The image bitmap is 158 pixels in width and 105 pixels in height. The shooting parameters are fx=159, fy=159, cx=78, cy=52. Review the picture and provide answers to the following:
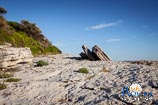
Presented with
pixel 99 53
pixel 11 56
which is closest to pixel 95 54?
pixel 99 53

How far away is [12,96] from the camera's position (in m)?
9.73

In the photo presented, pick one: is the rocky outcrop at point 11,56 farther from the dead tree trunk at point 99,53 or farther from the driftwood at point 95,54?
the dead tree trunk at point 99,53

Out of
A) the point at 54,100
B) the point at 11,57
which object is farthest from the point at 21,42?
the point at 54,100

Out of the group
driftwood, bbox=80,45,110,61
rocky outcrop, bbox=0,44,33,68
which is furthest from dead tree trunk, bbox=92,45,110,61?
rocky outcrop, bbox=0,44,33,68

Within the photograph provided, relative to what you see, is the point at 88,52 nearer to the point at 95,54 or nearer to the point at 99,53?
the point at 95,54

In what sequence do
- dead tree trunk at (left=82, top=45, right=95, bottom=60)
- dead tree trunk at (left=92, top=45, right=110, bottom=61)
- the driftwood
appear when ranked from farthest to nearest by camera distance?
dead tree trunk at (left=82, top=45, right=95, bottom=60) < the driftwood < dead tree trunk at (left=92, top=45, right=110, bottom=61)

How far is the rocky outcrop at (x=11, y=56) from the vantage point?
1634 cm

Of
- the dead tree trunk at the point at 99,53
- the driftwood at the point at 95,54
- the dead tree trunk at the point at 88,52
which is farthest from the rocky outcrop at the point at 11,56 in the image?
the dead tree trunk at the point at 99,53

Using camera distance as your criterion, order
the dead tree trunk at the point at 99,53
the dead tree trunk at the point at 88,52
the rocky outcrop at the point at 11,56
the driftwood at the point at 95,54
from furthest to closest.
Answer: the dead tree trunk at the point at 88,52 → the driftwood at the point at 95,54 → the dead tree trunk at the point at 99,53 → the rocky outcrop at the point at 11,56

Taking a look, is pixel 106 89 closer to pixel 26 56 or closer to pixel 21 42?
pixel 26 56

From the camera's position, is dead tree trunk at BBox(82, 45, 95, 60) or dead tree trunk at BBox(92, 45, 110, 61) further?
dead tree trunk at BBox(82, 45, 95, 60)

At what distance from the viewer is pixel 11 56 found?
677 inches

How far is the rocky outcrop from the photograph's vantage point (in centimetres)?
1634

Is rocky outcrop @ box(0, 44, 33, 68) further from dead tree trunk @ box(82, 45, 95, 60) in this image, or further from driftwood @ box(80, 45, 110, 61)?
driftwood @ box(80, 45, 110, 61)
